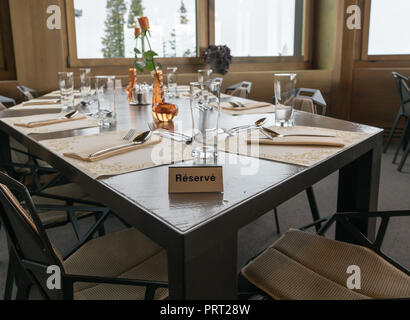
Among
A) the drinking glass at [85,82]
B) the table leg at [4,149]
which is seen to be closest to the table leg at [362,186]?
the drinking glass at [85,82]

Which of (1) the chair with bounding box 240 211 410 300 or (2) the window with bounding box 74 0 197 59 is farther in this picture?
(2) the window with bounding box 74 0 197 59

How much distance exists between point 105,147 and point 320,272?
696 mm

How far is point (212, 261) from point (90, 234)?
0.67m

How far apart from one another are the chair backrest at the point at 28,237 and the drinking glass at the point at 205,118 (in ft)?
1.35

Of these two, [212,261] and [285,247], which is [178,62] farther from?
[212,261]

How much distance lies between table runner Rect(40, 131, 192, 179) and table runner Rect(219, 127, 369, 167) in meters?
0.15

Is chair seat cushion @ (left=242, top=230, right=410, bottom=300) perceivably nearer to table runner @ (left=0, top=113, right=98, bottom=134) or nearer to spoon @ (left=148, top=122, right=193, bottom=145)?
spoon @ (left=148, top=122, right=193, bottom=145)

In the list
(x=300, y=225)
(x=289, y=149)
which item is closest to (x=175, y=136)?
(x=289, y=149)

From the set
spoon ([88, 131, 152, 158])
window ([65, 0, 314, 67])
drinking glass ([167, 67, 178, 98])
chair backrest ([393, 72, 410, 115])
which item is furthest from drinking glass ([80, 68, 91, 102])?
chair backrest ([393, 72, 410, 115])

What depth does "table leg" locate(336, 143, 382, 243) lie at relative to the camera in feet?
4.81

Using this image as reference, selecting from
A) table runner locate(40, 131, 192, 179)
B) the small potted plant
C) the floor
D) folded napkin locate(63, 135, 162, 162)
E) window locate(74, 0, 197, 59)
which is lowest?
the floor

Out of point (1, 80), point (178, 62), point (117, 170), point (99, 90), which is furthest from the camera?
point (178, 62)

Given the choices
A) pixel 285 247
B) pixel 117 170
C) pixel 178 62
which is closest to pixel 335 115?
pixel 178 62
